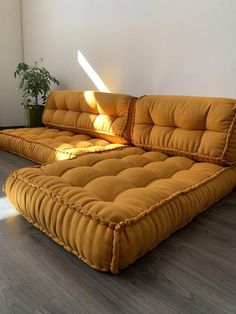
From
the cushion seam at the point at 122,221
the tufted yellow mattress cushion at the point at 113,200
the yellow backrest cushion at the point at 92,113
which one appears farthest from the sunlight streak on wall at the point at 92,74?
the cushion seam at the point at 122,221

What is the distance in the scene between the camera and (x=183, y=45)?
2.44 m

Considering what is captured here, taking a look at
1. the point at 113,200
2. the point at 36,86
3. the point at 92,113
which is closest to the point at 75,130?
the point at 92,113

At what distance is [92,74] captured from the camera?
3332mm

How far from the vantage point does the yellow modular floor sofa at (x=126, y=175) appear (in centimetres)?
116

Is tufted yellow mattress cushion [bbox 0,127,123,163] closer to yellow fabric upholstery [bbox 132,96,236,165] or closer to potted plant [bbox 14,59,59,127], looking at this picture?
yellow fabric upholstery [bbox 132,96,236,165]

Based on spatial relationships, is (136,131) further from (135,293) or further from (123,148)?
(135,293)

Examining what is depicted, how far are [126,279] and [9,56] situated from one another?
3.99 meters

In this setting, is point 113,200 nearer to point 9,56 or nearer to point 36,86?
point 36,86

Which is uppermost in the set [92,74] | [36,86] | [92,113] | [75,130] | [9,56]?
[9,56]

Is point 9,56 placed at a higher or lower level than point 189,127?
higher

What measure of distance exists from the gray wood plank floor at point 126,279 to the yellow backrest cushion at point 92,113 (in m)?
1.29

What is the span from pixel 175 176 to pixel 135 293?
788mm

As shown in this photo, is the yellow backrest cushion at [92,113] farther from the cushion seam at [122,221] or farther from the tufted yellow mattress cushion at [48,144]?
the cushion seam at [122,221]

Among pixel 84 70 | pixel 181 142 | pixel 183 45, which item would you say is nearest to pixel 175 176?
pixel 181 142
